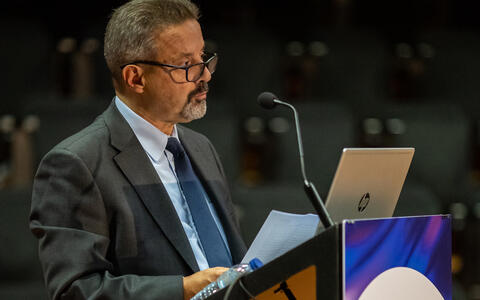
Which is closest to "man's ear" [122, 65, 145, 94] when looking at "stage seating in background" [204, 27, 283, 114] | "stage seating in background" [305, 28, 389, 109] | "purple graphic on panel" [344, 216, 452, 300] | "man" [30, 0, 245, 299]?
"man" [30, 0, 245, 299]

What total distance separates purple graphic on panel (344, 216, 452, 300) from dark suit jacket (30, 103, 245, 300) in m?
0.20

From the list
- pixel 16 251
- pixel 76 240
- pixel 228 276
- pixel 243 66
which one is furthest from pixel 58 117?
pixel 228 276

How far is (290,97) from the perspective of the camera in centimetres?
172

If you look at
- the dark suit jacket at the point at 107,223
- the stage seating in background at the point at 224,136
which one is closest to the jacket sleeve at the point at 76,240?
the dark suit jacket at the point at 107,223

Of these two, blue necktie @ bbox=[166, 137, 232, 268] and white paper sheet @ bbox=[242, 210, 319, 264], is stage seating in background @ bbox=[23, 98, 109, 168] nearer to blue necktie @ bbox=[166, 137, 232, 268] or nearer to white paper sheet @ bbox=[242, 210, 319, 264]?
blue necktie @ bbox=[166, 137, 232, 268]

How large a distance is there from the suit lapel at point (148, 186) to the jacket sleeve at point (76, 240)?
47mm

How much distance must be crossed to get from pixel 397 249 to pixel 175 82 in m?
0.33

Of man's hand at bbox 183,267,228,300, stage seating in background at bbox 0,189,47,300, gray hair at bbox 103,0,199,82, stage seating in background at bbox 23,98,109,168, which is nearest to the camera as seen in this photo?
man's hand at bbox 183,267,228,300

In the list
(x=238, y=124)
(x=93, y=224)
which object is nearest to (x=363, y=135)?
(x=238, y=124)

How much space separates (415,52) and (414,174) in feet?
1.30

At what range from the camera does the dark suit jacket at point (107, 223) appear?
641mm

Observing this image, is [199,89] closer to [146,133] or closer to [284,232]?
[146,133]

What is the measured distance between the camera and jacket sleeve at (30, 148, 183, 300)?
0.64 metres

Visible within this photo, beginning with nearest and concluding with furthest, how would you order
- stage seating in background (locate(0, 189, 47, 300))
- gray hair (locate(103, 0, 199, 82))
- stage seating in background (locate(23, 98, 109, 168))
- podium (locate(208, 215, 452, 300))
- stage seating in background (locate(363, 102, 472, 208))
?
podium (locate(208, 215, 452, 300))
gray hair (locate(103, 0, 199, 82))
stage seating in background (locate(0, 189, 47, 300))
stage seating in background (locate(23, 98, 109, 168))
stage seating in background (locate(363, 102, 472, 208))
